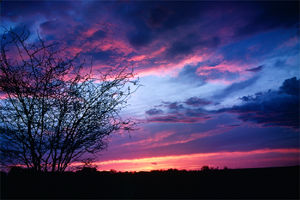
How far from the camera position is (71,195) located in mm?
5270

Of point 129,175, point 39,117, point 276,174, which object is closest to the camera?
point 39,117

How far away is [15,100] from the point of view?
17.7 ft

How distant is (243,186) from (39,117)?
584 centimetres

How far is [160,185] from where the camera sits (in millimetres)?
6441

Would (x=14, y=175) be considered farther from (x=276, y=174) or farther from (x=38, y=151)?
(x=276, y=174)

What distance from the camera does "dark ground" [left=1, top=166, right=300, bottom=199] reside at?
507 centimetres

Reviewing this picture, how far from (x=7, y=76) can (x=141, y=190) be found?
481 centimetres

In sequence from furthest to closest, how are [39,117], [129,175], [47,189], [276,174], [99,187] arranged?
1. [129,175]
2. [276,174]
3. [99,187]
4. [39,117]
5. [47,189]

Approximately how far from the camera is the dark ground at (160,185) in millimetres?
5066

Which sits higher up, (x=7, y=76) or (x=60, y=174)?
(x=7, y=76)

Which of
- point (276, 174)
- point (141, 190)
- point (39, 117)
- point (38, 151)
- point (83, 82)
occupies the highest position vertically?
point (83, 82)

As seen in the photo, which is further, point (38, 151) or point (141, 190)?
point (141, 190)

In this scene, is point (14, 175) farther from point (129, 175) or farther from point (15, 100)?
point (129, 175)

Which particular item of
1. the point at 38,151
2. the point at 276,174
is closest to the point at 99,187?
the point at 38,151
